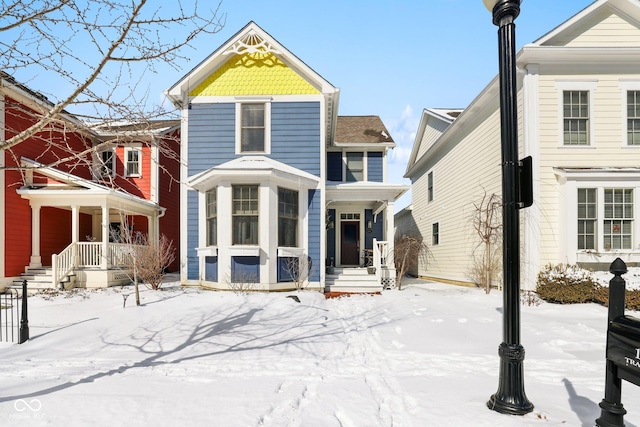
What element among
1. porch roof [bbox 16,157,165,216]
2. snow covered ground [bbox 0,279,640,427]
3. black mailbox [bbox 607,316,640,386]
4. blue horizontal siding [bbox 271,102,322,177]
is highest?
blue horizontal siding [bbox 271,102,322,177]

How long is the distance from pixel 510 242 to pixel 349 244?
518 inches

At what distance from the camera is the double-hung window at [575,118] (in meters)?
10.8

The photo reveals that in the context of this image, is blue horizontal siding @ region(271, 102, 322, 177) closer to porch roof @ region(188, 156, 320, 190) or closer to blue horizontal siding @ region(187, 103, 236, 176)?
porch roof @ region(188, 156, 320, 190)

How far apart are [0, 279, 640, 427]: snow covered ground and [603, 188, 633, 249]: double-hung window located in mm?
2393

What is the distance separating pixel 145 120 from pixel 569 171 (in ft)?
36.3

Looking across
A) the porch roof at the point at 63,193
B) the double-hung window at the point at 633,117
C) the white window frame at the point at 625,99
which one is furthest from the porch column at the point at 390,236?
the porch roof at the point at 63,193

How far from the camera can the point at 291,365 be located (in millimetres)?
5277

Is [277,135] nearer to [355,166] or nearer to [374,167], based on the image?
[355,166]

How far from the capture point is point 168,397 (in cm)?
397

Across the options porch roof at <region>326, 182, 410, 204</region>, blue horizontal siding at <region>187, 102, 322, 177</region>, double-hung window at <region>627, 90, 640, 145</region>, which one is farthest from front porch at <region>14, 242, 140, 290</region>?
double-hung window at <region>627, 90, 640, 145</region>

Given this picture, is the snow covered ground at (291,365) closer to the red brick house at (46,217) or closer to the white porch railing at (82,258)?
the white porch railing at (82,258)

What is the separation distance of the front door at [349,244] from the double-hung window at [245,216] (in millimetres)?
6202

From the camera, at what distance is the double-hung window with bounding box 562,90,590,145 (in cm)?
1084

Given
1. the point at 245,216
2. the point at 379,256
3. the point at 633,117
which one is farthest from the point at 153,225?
the point at 633,117
